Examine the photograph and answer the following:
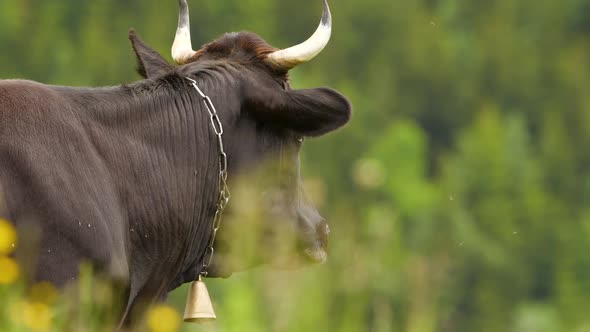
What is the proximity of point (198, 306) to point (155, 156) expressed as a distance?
0.95 m

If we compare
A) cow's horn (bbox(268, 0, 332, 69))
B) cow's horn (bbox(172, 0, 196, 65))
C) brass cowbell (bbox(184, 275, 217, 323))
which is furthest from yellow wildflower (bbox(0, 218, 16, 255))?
cow's horn (bbox(172, 0, 196, 65))

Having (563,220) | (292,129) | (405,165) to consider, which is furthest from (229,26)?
(292,129)

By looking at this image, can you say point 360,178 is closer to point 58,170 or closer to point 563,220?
point 58,170

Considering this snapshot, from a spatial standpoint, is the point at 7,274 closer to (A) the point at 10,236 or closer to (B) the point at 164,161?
(A) the point at 10,236

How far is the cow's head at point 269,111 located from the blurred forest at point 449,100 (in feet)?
150

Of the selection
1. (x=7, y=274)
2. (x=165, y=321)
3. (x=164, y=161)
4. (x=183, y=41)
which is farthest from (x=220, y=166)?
(x=7, y=274)

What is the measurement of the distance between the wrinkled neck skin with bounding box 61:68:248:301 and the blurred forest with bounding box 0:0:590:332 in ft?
152

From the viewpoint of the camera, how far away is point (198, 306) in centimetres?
1036

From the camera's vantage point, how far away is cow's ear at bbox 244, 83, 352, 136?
10.5m

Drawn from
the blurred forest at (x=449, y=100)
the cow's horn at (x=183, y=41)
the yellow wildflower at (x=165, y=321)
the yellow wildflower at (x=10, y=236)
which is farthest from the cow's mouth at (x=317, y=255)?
the blurred forest at (x=449, y=100)

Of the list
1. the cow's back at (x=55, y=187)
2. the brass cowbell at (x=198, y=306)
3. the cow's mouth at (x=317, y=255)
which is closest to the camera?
the cow's back at (x=55, y=187)

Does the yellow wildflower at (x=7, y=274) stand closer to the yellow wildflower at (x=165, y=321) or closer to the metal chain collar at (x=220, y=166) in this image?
the yellow wildflower at (x=165, y=321)

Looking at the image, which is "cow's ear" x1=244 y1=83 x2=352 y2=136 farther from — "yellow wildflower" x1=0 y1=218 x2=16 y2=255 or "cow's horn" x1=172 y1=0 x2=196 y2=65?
"yellow wildflower" x1=0 y1=218 x2=16 y2=255

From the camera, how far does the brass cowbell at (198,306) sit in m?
Result: 10.3
